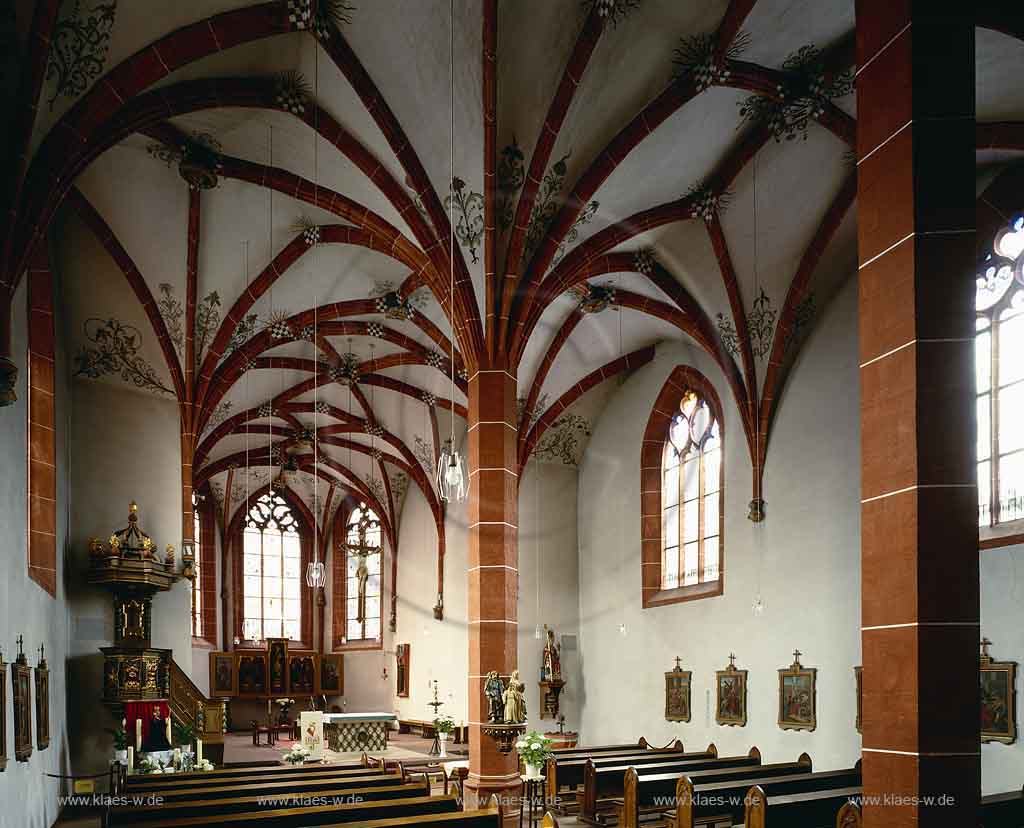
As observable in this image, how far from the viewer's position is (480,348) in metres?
11.7

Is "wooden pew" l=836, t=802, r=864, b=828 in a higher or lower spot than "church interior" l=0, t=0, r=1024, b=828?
lower

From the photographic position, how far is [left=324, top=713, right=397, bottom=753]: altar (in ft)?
65.8

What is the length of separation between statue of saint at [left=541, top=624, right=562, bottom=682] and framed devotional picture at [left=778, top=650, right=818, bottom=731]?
6.97 metres

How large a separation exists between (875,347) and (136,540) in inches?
491

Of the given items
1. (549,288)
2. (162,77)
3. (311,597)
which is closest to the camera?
(162,77)

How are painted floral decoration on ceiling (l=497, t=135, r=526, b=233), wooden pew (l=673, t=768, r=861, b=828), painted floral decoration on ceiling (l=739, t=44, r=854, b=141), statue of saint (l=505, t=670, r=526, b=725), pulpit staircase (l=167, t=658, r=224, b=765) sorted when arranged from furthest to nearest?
pulpit staircase (l=167, t=658, r=224, b=765) < painted floral decoration on ceiling (l=497, t=135, r=526, b=233) < painted floral decoration on ceiling (l=739, t=44, r=854, b=141) < statue of saint (l=505, t=670, r=526, b=725) < wooden pew (l=673, t=768, r=861, b=828)

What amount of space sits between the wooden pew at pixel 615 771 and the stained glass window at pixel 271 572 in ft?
61.3

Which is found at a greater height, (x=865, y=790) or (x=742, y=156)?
(x=742, y=156)

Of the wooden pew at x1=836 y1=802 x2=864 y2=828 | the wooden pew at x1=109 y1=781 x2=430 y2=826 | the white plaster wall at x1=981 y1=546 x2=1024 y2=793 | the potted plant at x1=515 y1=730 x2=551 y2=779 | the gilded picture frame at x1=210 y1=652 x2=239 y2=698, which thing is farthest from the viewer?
the gilded picture frame at x1=210 y1=652 x2=239 y2=698

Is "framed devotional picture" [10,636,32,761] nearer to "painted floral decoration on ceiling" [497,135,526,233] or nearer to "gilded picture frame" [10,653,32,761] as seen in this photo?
"gilded picture frame" [10,653,32,761]

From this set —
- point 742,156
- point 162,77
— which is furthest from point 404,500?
point 162,77

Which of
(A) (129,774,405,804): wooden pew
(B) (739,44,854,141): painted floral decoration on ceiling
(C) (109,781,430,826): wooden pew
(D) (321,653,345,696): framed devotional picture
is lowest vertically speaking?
(D) (321,653,345,696): framed devotional picture

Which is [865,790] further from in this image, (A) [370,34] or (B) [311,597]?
(B) [311,597]

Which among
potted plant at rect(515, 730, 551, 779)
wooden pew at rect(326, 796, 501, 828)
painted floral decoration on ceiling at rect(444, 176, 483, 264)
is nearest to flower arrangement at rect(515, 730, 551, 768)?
potted plant at rect(515, 730, 551, 779)
